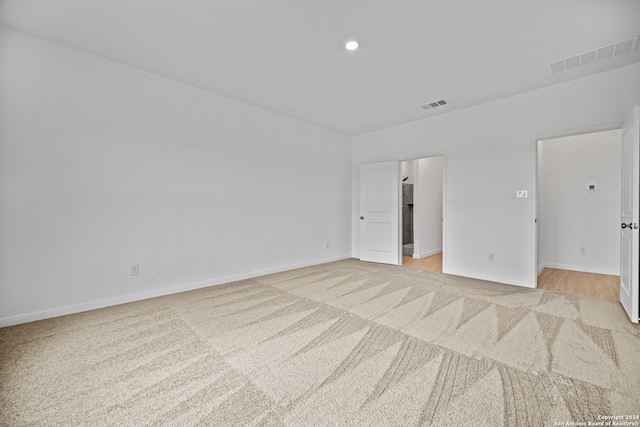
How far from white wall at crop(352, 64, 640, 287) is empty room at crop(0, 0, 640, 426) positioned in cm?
3

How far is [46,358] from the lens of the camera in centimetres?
192

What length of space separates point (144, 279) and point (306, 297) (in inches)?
75.4

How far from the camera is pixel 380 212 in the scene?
537cm

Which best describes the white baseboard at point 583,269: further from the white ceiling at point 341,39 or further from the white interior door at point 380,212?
the white ceiling at point 341,39

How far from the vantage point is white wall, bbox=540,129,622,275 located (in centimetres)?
424

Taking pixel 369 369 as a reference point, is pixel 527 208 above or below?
above

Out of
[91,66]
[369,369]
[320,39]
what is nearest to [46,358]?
[369,369]

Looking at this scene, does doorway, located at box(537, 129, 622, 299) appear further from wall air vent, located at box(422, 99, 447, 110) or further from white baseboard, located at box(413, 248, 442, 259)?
white baseboard, located at box(413, 248, 442, 259)

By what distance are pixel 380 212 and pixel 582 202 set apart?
10.8ft

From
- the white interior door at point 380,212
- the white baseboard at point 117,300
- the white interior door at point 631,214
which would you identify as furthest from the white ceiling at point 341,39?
the white baseboard at point 117,300

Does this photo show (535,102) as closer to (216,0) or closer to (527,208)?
(527,208)

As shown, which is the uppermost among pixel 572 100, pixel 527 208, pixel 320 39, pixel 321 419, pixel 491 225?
pixel 320 39

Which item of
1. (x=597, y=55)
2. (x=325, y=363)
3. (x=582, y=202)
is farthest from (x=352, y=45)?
(x=582, y=202)

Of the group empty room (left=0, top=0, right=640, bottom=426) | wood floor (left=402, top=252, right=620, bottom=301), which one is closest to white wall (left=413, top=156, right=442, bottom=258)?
wood floor (left=402, top=252, right=620, bottom=301)
